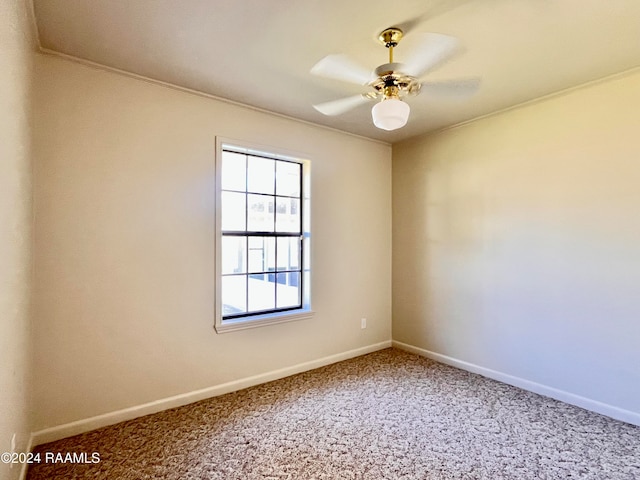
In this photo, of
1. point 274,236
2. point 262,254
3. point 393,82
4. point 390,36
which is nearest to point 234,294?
point 262,254

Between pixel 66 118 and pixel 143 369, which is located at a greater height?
pixel 66 118

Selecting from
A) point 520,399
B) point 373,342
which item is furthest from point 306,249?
point 520,399

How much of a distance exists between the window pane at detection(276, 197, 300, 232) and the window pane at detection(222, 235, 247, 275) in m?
0.44

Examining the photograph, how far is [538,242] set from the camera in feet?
9.82

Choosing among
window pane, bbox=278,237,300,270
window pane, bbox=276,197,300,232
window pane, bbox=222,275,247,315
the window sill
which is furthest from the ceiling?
the window sill

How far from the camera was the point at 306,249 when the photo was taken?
3602mm

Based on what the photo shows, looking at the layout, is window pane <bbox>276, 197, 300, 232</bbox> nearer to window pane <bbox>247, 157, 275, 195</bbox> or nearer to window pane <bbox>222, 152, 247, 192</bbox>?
window pane <bbox>247, 157, 275, 195</bbox>

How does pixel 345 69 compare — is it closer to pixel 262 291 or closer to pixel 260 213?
pixel 260 213

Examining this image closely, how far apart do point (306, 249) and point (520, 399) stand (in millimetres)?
2367

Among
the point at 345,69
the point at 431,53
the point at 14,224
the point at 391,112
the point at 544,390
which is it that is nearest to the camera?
the point at 14,224

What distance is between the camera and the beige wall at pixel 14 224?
4.30ft

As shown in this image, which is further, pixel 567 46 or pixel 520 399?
pixel 520 399

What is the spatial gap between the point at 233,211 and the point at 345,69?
167 cm

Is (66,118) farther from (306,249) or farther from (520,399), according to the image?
(520,399)
